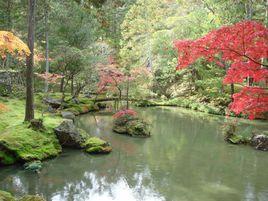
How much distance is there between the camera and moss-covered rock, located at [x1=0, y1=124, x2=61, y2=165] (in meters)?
10.3

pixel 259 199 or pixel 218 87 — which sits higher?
pixel 218 87

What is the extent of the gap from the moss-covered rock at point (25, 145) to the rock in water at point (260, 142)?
26.9 feet

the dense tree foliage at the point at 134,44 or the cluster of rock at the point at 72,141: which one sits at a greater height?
the dense tree foliage at the point at 134,44

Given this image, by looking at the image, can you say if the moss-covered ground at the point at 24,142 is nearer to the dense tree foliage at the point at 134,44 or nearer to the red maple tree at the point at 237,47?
the red maple tree at the point at 237,47

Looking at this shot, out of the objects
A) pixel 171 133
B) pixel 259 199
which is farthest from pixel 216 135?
pixel 259 199

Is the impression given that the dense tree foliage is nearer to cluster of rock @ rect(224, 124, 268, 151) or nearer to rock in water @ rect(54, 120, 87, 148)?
cluster of rock @ rect(224, 124, 268, 151)

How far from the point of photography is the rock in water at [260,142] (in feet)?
44.6

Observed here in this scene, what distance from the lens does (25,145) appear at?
35.6 feet

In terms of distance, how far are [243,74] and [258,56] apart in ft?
1.70

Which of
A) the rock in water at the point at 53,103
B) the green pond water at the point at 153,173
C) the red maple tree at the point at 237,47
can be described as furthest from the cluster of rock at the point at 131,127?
the red maple tree at the point at 237,47

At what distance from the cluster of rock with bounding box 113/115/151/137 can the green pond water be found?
536 mm

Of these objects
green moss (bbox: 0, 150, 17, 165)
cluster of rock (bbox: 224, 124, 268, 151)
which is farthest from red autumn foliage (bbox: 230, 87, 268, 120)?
green moss (bbox: 0, 150, 17, 165)

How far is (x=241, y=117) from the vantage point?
71.8 ft

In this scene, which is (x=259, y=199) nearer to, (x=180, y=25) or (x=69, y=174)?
(x=69, y=174)
